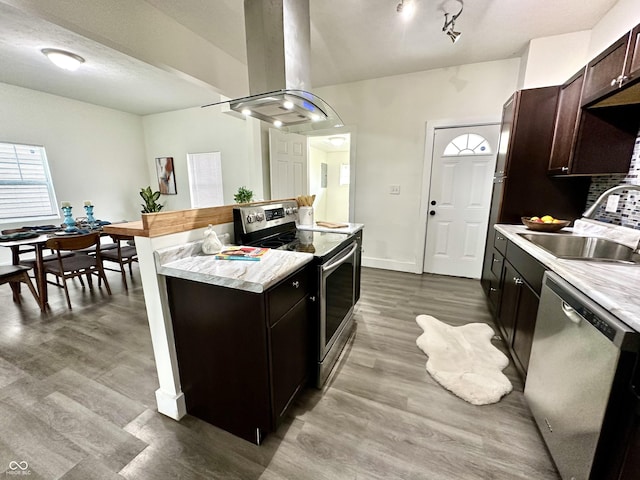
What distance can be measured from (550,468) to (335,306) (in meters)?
1.27

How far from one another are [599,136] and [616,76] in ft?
1.72

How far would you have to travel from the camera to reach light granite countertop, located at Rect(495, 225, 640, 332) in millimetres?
846

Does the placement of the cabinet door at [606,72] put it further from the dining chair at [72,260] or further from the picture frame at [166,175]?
the picture frame at [166,175]

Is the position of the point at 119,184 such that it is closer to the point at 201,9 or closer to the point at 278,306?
the point at 201,9

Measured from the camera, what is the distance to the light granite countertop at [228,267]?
1084 millimetres

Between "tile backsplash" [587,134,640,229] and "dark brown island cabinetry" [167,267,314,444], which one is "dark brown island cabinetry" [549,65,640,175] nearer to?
"tile backsplash" [587,134,640,229]

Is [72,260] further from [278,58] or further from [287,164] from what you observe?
[278,58]

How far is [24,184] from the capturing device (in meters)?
4.20

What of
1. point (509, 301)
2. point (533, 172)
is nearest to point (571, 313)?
point (509, 301)

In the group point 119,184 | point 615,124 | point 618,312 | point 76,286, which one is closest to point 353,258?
point 618,312

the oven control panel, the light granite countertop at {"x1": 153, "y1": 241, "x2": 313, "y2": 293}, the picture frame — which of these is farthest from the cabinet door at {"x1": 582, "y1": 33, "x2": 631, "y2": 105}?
the picture frame

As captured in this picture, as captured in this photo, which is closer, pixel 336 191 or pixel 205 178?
pixel 205 178

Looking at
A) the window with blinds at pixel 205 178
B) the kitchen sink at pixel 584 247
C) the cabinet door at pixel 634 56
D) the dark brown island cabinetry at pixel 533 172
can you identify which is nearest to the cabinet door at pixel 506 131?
the dark brown island cabinetry at pixel 533 172

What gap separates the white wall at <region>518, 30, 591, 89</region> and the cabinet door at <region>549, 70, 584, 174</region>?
676 millimetres
